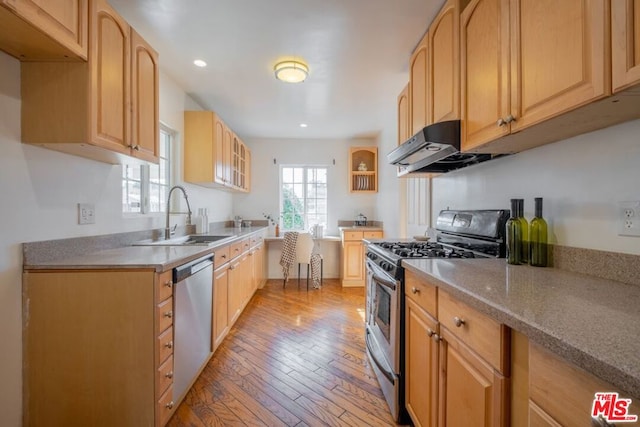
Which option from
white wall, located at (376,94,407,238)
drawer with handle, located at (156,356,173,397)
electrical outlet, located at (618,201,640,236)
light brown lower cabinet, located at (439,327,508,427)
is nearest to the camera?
light brown lower cabinet, located at (439,327,508,427)

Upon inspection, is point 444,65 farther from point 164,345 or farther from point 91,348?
point 91,348

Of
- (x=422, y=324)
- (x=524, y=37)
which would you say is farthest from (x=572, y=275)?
(x=524, y=37)

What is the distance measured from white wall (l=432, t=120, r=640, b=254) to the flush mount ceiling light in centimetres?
173

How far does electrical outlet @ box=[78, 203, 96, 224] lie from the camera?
1677 millimetres

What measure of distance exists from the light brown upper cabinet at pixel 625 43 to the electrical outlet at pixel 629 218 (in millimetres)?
486

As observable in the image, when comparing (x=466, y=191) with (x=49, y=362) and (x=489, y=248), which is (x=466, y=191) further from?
(x=49, y=362)

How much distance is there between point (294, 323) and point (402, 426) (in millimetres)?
1588

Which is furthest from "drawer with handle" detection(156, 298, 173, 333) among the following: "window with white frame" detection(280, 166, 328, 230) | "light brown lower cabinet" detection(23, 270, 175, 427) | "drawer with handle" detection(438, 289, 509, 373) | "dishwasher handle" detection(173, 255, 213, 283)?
"window with white frame" detection(280, 166, 328, 230)

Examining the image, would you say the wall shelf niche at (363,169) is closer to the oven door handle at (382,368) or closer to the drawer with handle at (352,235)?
the drawer with handle at (352,235)

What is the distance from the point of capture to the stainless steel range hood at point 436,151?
1578 mm

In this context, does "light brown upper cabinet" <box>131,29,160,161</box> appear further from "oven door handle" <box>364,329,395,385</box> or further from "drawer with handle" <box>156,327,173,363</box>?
"oven door handle" <box>364,329,395,385</box>

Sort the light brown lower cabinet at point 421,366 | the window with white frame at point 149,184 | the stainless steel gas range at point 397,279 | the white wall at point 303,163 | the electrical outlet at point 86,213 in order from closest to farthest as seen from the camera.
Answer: the light brown lower cabinet at point 421,366, the stainless steel gas range at point 397,279, the electrical outlet at point 86,213, the window with white frame at point 149,184, the white wall at point 303,163

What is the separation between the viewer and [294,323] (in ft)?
9.76

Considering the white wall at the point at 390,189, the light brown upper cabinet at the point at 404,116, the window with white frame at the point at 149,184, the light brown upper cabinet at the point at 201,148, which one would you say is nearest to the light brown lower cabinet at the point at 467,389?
the light brown upper cabinet at the point at 404,116
